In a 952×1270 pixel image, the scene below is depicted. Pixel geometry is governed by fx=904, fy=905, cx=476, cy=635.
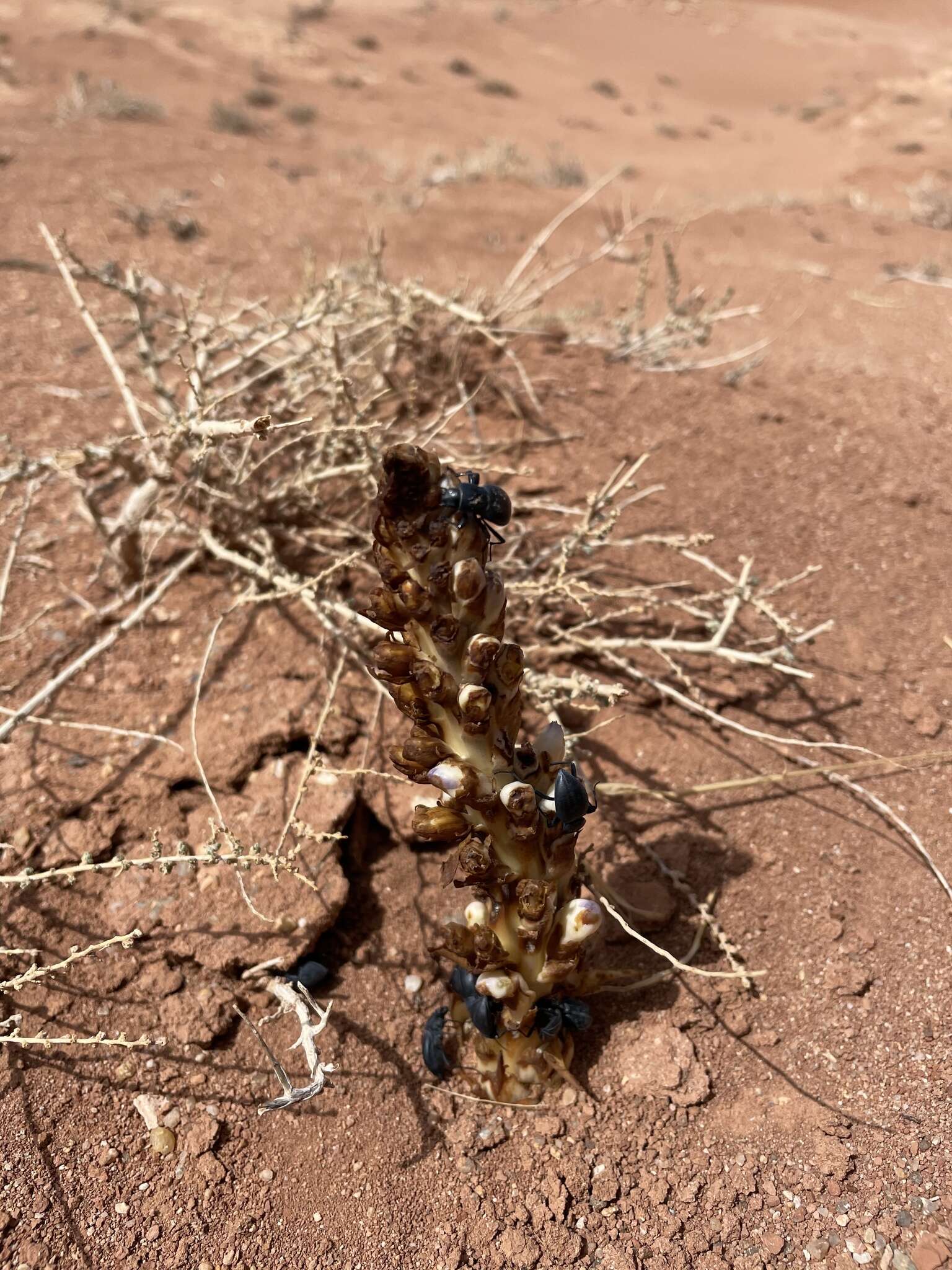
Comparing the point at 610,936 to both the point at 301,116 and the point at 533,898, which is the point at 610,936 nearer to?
the point at 533,898

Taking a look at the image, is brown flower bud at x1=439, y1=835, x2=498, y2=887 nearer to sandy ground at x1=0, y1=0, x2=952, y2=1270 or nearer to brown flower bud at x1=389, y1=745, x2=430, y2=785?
brown flower bud at x1=389, y1=745, x2=430, y2=785

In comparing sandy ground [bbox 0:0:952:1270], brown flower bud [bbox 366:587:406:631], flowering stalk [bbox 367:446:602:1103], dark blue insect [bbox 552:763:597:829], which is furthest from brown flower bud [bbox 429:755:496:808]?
sandy ground [bbox 0:0:952:1270]

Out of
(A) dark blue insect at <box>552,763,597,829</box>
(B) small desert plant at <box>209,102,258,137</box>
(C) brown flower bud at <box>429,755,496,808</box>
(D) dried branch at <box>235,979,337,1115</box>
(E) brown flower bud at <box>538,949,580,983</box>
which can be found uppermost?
(C) brown flower bud at <box>429,755,496,808</box>

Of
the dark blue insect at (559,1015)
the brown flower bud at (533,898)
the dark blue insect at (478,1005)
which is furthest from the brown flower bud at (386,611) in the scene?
the dark blue insect at (559,1015)

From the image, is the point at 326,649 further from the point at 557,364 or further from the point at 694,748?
the point at 557,364

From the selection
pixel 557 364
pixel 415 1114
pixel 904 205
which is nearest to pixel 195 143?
pixel 557 364

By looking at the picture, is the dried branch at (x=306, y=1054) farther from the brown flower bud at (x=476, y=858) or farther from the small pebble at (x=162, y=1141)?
the brown flower bud at (x=476, y=858)
